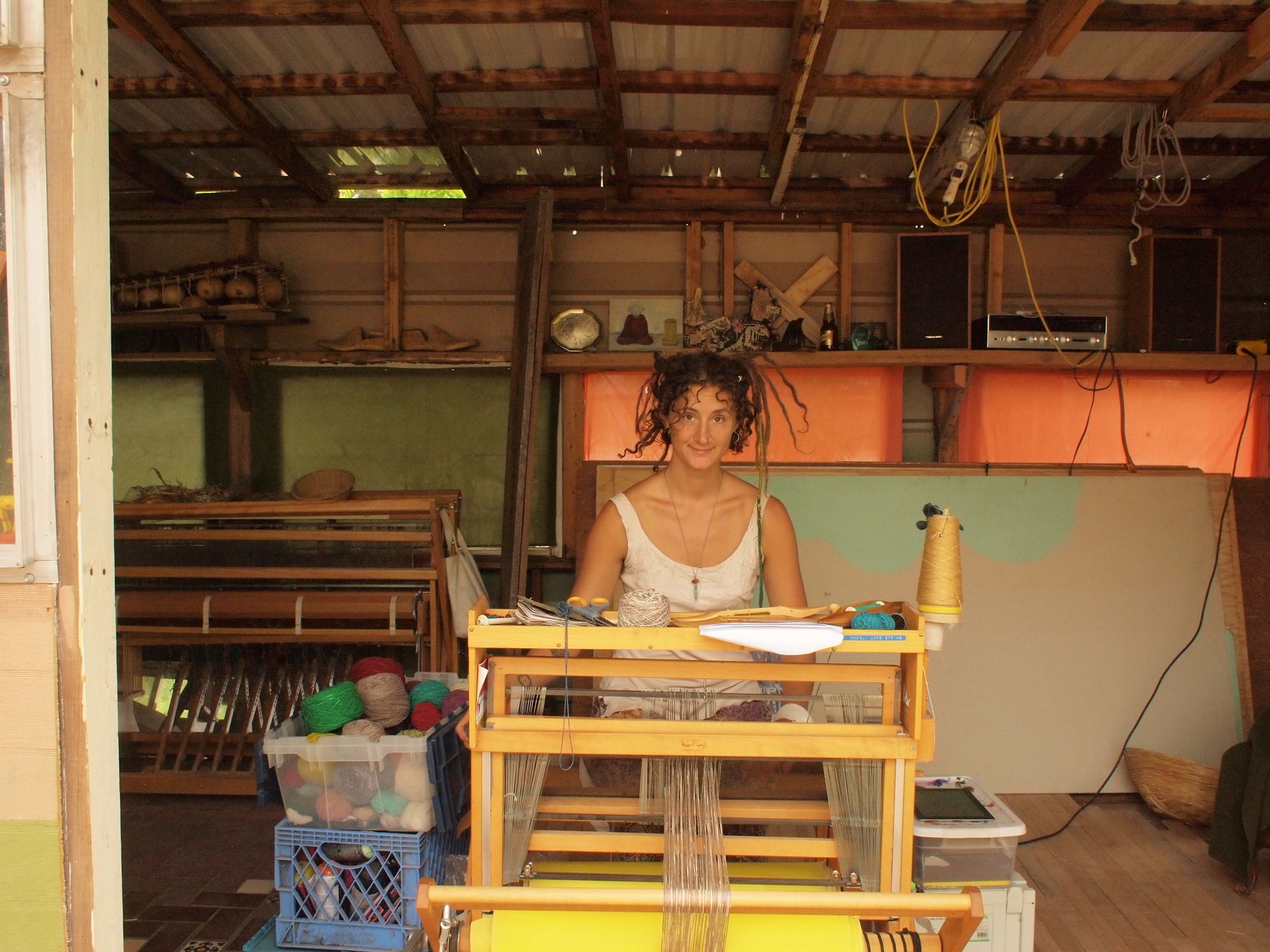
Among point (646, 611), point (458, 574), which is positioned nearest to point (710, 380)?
point (646, 611)

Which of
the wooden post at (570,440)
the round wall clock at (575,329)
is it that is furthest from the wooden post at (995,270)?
the wooden post at (570,440)

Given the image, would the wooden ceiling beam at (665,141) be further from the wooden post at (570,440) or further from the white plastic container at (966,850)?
the white plastic container at (966,850)

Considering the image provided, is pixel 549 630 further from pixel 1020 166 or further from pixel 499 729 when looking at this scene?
pixel 1020 166

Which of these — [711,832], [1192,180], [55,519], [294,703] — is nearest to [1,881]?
[55,519]

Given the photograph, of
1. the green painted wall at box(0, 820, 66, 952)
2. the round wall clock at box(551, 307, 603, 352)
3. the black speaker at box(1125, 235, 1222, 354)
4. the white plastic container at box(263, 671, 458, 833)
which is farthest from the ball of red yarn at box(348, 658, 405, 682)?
the black speaker at box(1125, 235, 1222, 354)

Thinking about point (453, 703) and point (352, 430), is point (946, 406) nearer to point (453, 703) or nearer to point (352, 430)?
point (352, 430)

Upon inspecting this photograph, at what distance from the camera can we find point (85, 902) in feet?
4.70

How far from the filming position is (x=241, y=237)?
500 cm

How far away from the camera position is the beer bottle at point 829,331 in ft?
15.5

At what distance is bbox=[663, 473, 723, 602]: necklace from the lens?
2.44 meters

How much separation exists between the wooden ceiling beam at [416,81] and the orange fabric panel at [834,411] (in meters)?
1.21

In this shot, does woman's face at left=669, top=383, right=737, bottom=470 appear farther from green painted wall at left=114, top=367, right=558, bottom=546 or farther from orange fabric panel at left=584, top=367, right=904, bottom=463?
green painted wall at left=114, top=367, right=558, bottom=546

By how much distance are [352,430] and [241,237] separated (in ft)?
Result: 3.87

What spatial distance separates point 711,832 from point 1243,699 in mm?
3212
